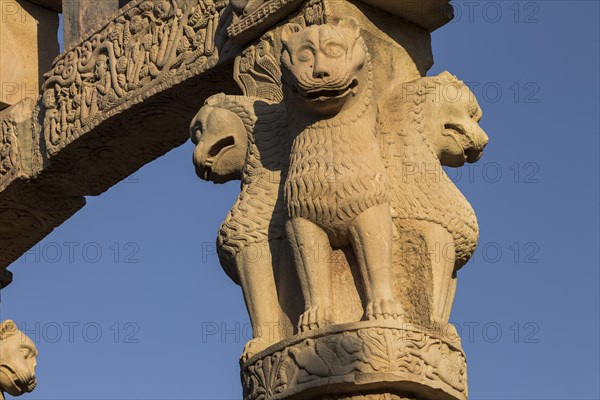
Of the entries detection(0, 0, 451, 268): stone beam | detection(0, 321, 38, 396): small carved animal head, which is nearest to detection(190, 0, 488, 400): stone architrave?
detection(0, 0, 451, 268): stone beam

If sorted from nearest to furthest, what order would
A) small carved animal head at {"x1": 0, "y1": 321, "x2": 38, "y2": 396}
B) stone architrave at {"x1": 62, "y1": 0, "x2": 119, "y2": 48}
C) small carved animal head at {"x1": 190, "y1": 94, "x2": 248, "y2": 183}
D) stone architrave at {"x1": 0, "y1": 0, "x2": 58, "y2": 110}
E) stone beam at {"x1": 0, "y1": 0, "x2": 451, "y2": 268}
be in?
small carved animal head at {"x1": 190, "y1": 94, "x2": 248, "y2": 183}, stone beam at {"x1": 0, "y1": 0, "x2": 451, "y2": 268}, stone architrave at {"x1": 62, "y1": 0, "x2": 119, "y2": 48}, small carved animal head at {"x1": 0, "y1": 321, "x2": 38, "y2": 396}, stone architrave at {"x1": 0, "y1": 0, "x2": 58, "y2": 110}

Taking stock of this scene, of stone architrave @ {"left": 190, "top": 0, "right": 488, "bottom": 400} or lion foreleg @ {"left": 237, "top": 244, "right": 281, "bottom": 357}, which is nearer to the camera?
stone architrave @ {"left": 190, "top": 0, "right": 488, "bottom": 400}

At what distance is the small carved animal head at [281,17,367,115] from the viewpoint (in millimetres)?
7430

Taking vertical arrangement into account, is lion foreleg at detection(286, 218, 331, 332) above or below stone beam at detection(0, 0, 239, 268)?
below

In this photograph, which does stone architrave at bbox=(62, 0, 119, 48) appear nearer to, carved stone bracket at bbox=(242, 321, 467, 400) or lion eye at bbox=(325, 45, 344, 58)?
lion eye at bbox=(325, 45, 344, 58)

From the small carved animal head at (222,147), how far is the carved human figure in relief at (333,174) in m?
0.48

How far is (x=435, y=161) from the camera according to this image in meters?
7.74

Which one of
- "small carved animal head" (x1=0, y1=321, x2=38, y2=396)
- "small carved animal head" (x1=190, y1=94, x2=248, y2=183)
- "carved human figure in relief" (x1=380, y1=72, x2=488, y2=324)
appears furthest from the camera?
"small carved animal head" (x1=0, y1=321, x2=38, y2=396)

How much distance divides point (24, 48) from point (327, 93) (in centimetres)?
335

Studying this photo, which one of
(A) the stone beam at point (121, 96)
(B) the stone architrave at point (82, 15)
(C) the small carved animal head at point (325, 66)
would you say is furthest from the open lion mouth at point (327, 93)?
(B) the stone architrave at point (82, 15)

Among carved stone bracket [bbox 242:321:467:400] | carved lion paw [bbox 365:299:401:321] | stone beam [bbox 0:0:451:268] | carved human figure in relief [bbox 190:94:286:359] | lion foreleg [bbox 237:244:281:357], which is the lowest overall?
carved stone bracket [bbox 242:321:467:400]

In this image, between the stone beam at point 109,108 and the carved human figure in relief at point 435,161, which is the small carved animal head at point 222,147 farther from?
the carved human figure in relief at point 435,161

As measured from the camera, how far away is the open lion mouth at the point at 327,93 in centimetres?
745

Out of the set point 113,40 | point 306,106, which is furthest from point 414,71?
point 113,40
